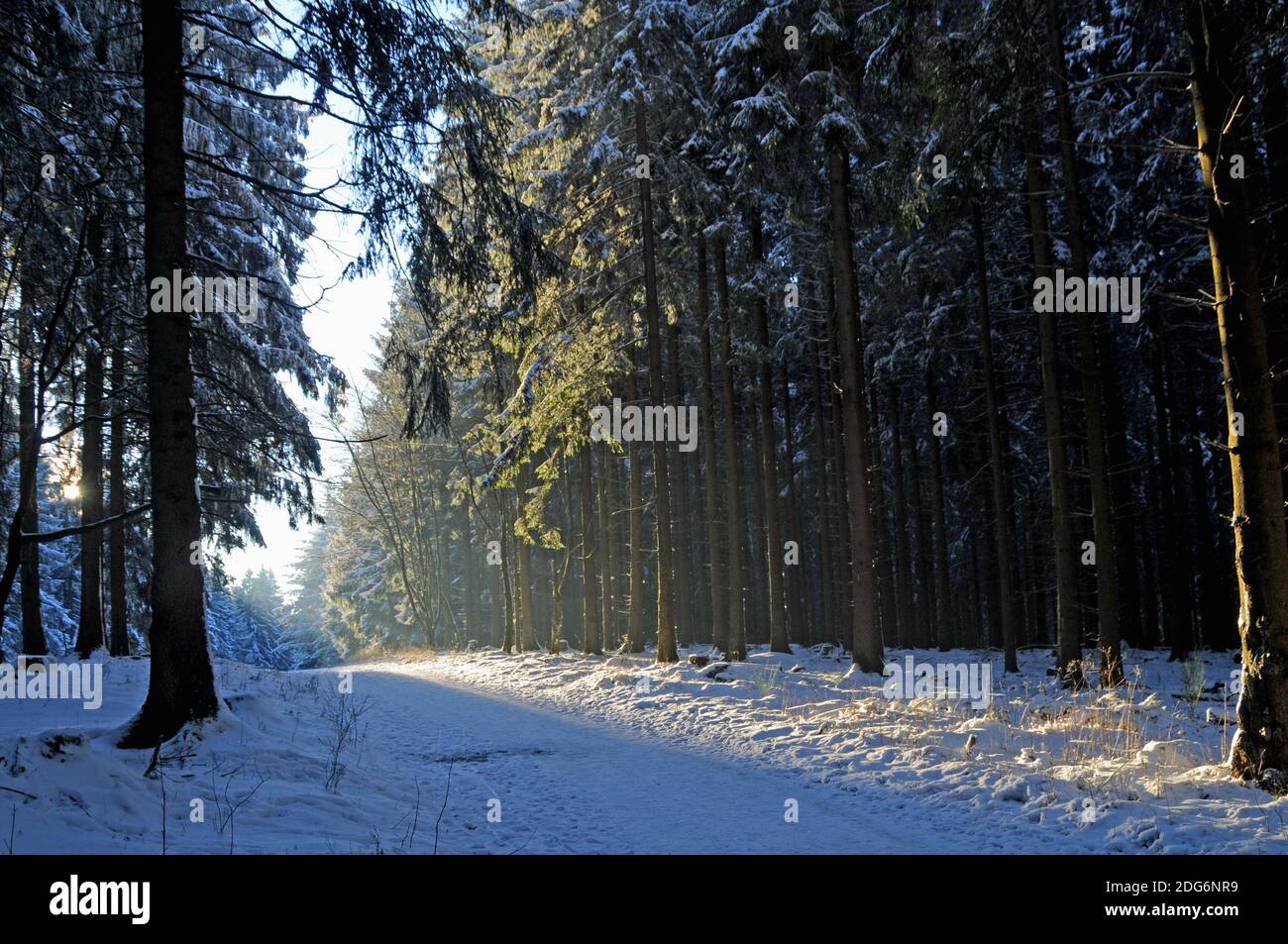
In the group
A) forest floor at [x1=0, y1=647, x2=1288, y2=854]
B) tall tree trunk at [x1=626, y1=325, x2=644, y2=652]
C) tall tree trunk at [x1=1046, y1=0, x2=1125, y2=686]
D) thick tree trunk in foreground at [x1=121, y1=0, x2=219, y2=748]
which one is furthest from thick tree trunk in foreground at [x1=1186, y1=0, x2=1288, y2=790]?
tall tree trunk at [x1=626, y1=325, x2=644, y2=652]

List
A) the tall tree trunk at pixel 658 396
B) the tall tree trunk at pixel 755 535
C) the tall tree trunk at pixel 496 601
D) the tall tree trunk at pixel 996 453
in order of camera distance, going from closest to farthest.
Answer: the tall tree trunk at pixel 658 396
the tall tree trunk at pixel 996 453
the tall tree trunk at pixel 755 535
the tall tree trunk at pixel 496 601

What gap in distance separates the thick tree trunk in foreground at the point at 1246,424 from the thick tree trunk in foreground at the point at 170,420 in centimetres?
978

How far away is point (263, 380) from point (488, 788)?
37.4ft

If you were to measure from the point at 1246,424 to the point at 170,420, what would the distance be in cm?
1029

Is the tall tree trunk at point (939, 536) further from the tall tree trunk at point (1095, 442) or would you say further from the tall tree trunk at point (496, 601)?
the tall tree trunk at point (496, 601)

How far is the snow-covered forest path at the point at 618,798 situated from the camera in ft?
17.8

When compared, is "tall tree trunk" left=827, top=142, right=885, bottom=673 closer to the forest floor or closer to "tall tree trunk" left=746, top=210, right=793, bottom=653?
the forest floor

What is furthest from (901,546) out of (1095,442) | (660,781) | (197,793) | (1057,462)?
(197,793)

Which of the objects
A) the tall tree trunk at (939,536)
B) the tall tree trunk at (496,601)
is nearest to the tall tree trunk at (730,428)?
the tall tree trunk at (939,536)

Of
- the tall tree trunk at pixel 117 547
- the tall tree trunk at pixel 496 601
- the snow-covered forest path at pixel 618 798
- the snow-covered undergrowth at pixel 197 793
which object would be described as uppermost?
the tall tree trunk at pixel 117 547

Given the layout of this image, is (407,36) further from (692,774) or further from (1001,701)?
(1001,701)

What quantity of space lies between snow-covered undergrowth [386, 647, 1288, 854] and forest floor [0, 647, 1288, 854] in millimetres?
32

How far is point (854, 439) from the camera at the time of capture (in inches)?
562
